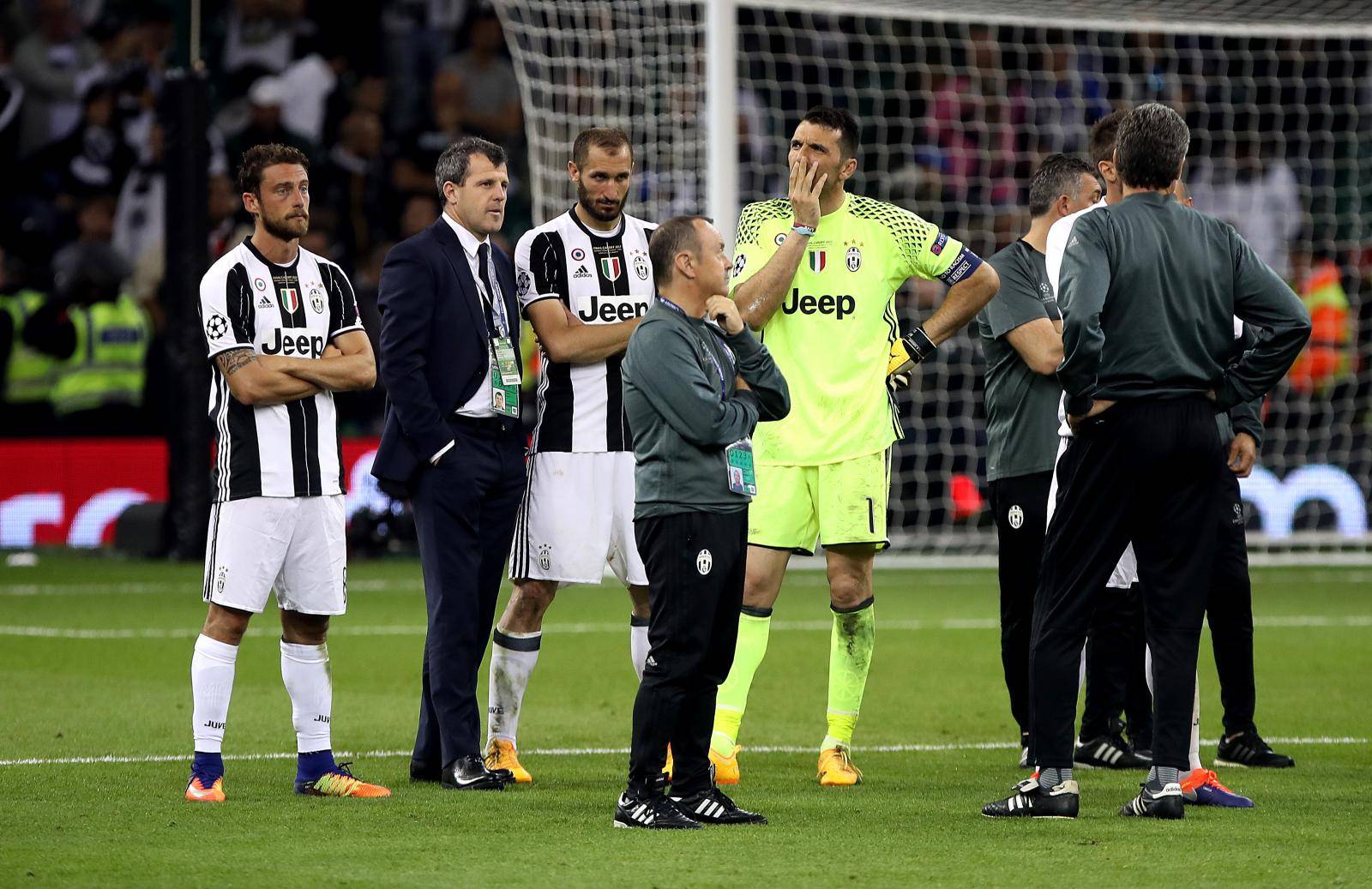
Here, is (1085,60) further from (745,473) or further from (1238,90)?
(745,473)

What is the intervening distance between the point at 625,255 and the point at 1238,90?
12774mm

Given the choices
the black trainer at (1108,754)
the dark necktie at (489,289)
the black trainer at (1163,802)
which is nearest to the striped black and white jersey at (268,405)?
the dark necktie at (489,289)

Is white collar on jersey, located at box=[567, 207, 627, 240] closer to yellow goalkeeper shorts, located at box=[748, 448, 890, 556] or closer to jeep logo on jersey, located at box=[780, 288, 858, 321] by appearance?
jeep logo on jersey, located at box=[780, 288, 858, 321]

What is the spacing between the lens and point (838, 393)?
22.6 feet

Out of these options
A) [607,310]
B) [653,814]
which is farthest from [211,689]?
[607,310]

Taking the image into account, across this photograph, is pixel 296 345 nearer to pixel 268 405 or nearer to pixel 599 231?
pixel 268 405

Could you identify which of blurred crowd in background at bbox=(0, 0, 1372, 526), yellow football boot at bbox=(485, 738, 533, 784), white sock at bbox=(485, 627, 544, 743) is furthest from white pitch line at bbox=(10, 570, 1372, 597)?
yellow football boot at bbox=(485, 738, 533, 784)

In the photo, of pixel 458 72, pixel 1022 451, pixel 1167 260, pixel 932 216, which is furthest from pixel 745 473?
pixel 458 72

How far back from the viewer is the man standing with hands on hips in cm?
566

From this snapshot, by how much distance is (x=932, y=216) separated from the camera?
17016mm

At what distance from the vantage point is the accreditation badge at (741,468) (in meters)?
5.72

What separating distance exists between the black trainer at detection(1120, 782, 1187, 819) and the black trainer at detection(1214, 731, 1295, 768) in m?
1.37

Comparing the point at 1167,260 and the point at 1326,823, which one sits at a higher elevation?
the point at 1167,260

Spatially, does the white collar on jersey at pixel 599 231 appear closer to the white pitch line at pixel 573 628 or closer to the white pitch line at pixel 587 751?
the white pitch line at pixel 587 751
